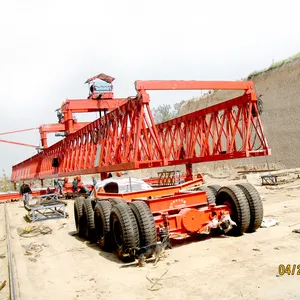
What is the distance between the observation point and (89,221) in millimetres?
8523

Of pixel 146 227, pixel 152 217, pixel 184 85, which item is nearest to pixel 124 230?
pixel 146 227

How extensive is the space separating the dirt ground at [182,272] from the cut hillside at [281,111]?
61.2 feet

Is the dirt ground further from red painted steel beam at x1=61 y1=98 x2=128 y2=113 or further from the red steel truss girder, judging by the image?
red painted steel beam at x1=61 y1=98 x2=128 y2=113

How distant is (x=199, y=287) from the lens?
452cm

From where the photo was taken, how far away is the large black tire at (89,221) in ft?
27.7

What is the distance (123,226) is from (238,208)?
249 centimetres

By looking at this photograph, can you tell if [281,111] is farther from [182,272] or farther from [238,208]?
[182,272]

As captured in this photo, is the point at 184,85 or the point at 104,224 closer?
the point at 104,224

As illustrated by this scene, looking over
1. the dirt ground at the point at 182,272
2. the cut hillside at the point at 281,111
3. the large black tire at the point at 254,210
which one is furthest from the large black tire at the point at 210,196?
the cut hillside at the point at 281,111

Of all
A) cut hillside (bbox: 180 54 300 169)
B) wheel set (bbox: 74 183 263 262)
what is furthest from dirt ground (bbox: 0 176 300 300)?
cut hillside (bbox: 180 54 300 169)

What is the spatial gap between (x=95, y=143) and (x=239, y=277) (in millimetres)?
10305

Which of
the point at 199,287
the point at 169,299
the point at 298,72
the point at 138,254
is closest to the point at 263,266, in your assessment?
the point at 199,287

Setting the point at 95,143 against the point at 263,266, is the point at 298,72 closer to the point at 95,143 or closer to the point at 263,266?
the point at 95,143

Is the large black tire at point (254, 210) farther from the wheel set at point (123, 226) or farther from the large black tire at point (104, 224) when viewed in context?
the large black tire at point (104, 224)
